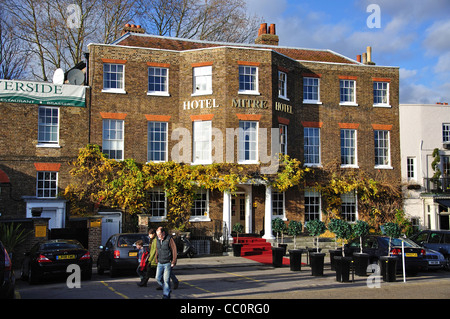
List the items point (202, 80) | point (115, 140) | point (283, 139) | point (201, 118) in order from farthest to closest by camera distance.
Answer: point (283, 139)
point (202, 80)
point (201, 118)
point (115, 140)

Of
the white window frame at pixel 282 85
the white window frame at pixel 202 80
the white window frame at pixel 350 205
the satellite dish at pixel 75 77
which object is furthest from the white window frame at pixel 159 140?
the white window frame at pixel 350 205

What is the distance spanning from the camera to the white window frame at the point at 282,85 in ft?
87.2

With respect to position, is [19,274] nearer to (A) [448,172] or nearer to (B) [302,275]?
(B) [302,275]

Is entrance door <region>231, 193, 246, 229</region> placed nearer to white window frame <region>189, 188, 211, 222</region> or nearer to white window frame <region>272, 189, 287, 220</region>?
white window frame <region>189, 188, 211, 222</region>

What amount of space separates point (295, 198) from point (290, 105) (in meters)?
5.19

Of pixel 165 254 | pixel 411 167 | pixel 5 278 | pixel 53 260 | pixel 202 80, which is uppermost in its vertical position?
pixel 202 80

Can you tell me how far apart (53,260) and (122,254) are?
222 centimetres

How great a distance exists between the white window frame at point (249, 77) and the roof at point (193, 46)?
3991 mm

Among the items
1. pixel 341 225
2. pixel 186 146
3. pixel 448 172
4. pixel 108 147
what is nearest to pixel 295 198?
pixel 186 146

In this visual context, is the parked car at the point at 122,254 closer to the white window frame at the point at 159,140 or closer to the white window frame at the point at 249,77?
the white window frame at the point at 159,140

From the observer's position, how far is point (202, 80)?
84.3ft

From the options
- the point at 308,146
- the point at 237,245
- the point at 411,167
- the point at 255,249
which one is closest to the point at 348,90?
the point at 308,146

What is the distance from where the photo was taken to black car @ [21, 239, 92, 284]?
49.3 ft

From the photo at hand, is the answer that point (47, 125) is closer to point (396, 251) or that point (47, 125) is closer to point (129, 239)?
point (129, 239)
